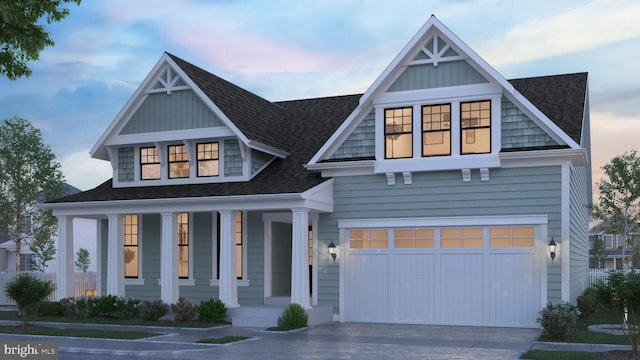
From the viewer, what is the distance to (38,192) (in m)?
38.2

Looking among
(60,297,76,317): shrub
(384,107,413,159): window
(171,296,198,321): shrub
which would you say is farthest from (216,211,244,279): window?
(384,107,413,159): window

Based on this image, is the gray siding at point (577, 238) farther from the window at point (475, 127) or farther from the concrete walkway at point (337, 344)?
the concrete walkway at point (337, 344)

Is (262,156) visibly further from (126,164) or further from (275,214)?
(126,164)

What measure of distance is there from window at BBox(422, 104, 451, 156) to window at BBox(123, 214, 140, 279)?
11.2 meters

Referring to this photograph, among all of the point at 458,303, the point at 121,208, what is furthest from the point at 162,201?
the point at 458,303

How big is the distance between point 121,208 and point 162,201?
1821 millimetres

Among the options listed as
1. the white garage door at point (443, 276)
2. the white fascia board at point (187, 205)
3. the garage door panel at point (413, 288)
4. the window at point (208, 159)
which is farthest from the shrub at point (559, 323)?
the window at point (208, 159)

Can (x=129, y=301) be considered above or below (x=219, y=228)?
below

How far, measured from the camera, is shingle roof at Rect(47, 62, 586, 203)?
76.2 ft

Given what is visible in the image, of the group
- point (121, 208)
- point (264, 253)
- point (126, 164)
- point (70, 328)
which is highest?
point (126, 164)

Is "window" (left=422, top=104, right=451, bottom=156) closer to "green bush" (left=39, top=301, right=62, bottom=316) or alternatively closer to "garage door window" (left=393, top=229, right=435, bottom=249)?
"garage door window" (left=393, top=229, right=435, bottom=249)

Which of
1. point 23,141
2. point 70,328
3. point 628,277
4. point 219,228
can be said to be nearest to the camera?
point 628,277

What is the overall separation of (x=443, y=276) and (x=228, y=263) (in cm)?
668

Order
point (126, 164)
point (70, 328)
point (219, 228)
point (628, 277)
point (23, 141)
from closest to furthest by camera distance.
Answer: point (628, 277), point (70, 328), point (219, 228), point (126, 164), point (23, 141)
